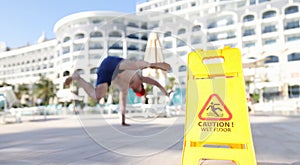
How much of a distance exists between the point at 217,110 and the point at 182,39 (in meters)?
0.82

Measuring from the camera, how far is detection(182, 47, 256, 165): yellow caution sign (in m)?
1.99

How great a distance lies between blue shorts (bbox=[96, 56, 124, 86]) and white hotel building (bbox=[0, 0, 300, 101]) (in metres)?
0.07

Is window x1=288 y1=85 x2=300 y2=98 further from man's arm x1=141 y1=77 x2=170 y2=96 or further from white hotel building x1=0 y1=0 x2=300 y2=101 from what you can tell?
man's arm x1=141 y1=77 x2=170 y2=96

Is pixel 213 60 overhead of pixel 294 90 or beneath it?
beneath

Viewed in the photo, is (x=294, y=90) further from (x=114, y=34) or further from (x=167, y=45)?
(x=114, y=34)

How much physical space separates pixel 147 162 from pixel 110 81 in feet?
3.74

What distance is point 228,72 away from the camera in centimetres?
210

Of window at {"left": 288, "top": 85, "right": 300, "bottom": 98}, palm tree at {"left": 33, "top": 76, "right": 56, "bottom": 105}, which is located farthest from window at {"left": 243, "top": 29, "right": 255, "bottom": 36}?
palm tree at {"left": 33, "top": 76, "right": 56, "bottom": 105}

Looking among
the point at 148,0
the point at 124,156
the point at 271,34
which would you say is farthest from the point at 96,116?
the point at 148,0

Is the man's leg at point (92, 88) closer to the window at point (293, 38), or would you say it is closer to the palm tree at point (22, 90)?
the window at point (293, 38)

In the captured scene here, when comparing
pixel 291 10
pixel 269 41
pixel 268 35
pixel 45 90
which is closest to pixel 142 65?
pixel 268 35

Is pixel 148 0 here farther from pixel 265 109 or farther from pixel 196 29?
pixel 196 29

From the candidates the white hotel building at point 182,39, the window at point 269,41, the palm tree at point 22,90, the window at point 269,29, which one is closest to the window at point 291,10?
the white hotel building at point 182,39

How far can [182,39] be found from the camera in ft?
8.23
